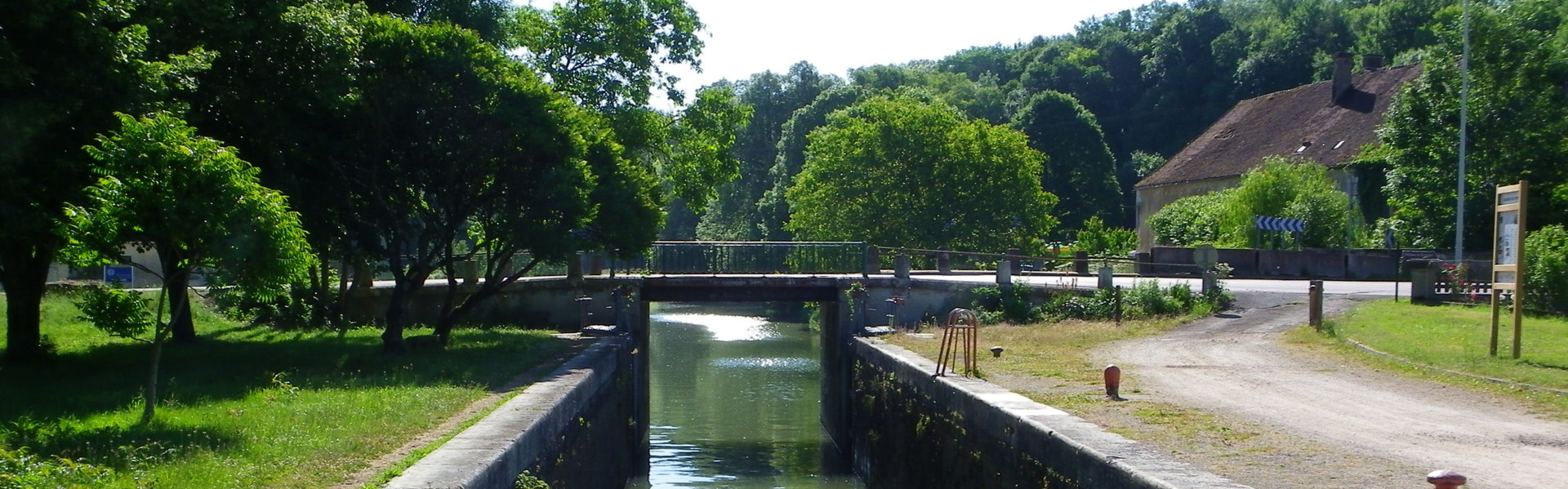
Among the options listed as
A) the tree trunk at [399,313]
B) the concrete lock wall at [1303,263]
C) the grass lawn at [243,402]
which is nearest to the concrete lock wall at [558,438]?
the grass lawn at [243,402]

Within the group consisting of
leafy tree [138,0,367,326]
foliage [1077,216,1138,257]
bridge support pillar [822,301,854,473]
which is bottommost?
bridge support pillar [822,301,854,473]

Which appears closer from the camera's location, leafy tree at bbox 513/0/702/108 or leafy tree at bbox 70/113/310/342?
leafy tree at bbox 70/113/310/342

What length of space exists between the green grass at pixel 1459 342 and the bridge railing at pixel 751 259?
11.5m

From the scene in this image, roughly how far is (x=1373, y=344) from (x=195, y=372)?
16346 mm

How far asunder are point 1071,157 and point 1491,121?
118 feet

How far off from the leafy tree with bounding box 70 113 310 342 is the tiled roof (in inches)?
1655

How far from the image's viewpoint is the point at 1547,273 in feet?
75.4

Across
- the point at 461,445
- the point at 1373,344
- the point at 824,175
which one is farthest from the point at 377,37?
the point at 824,175

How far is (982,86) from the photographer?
318 feet

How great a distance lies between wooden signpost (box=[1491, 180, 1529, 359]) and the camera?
658 inches

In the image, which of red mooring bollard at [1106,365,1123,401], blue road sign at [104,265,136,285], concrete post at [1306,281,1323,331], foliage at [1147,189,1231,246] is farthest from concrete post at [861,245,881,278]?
blue road sign at [104,265,136,285]

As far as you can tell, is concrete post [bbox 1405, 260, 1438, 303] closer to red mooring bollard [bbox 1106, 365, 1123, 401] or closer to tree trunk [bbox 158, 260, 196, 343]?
red mooring bollard [bbox 1106, 365, 1123, 401]

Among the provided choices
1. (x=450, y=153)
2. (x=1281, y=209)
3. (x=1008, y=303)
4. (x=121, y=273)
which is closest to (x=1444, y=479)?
(x=450, y=153)

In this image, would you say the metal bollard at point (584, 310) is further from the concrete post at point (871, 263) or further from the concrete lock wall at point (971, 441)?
the concrete post at point (871, 263)
